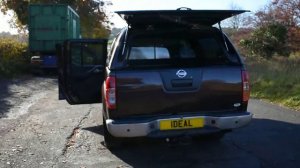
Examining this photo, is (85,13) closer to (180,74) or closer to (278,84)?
(278,84)

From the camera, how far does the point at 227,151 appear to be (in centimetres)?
724

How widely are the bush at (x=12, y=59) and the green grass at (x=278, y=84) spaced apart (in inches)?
405

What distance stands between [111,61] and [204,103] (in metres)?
1.37

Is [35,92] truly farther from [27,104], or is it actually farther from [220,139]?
[220,139]

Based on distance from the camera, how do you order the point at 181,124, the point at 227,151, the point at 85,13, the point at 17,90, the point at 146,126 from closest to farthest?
the point at 146,126 → the point at 181,124 → the point at 227,151 → the point at 17,90 → the point at 85,13

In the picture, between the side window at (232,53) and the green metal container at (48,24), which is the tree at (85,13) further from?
the side window at (232,53)

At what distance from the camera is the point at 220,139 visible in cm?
806

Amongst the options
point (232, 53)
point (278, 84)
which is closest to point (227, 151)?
point (232, 53)

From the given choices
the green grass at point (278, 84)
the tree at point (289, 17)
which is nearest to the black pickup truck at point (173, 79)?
the green grass at point (278, 84)

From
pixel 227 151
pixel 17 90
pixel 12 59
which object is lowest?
pixel 17 90

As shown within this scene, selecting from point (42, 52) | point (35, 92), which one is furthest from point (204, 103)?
point (42, 52)

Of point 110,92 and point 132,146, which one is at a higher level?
point 110,92

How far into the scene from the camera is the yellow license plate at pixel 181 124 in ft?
20.8

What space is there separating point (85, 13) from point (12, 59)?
13884mm
